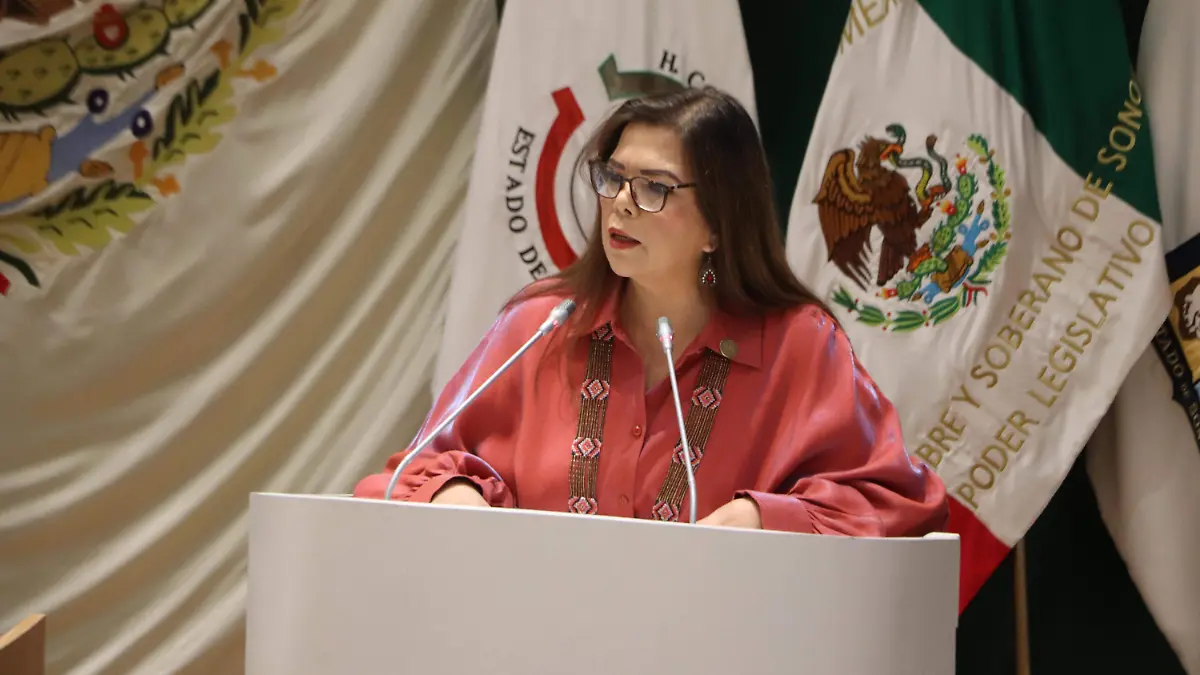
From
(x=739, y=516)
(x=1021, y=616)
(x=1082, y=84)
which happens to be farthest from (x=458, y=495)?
(x=1082, y=84)

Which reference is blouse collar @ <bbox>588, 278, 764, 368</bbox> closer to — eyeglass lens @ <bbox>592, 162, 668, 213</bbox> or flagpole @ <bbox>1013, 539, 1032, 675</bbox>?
eyeglass lens @ <bbox>592, 162, 668, 213</bbox>

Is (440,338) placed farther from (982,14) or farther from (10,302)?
(982,14)

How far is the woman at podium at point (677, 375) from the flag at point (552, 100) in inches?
27.5

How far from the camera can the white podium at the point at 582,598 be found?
967 mm

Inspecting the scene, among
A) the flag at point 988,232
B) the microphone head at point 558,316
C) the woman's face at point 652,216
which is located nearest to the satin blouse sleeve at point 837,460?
the woman's face at point 652,216

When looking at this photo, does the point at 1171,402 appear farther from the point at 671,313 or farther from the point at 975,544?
the point at 671,313

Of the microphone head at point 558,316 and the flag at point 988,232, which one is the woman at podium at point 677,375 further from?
the flag at point 988,232

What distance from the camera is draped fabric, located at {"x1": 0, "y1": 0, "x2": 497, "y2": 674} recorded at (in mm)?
2189

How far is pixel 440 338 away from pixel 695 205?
112cm

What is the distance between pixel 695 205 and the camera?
5.27 feet

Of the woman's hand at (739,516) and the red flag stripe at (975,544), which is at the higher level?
the woman's hand at (739,516)

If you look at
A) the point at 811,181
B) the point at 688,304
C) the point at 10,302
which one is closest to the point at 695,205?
the point at 688,304

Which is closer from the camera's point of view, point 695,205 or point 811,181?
point 695,205

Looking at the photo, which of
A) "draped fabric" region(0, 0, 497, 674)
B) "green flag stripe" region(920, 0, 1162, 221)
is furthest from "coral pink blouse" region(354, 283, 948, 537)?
"green flag stripe" region(920, 0, 1162, 221)
